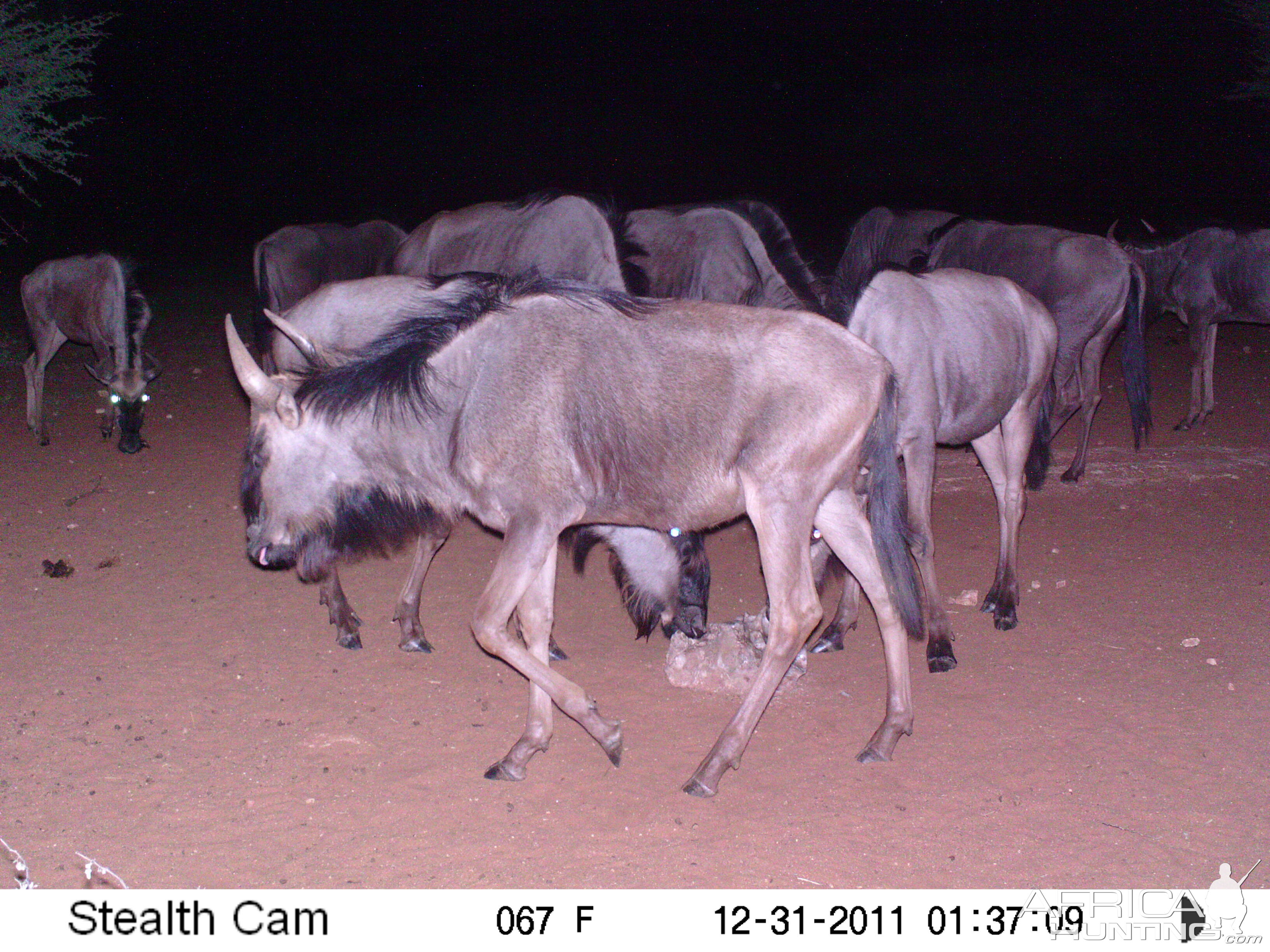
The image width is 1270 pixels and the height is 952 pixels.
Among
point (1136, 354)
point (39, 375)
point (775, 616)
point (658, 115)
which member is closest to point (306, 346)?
point (775, 616)

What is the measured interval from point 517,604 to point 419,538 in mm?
1093

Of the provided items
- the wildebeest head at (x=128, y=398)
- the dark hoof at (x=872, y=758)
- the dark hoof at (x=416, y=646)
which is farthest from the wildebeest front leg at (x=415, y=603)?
the wildebeest head at (x=128, y=398)

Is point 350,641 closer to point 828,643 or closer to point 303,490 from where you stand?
point 303,490

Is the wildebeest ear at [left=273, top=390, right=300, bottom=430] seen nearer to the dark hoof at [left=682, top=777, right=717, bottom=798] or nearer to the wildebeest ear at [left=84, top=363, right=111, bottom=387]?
the dark hoof at [left=682, top=777, right=717, bottom=798]

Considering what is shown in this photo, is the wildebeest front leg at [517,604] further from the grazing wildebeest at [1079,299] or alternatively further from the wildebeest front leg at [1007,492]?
the grazing wildebeest at [1079,299]

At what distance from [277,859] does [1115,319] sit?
7.98 meters

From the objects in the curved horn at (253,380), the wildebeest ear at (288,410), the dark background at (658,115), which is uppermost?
the curved horn at (253,380)

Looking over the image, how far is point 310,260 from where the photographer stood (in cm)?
855

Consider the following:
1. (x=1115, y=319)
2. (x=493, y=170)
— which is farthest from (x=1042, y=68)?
(x=1115, y=319)

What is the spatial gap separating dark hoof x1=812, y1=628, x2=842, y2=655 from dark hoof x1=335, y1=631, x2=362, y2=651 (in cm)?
246

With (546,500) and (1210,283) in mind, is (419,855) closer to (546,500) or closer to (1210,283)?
(546,500)

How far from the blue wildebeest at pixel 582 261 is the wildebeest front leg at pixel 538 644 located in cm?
86

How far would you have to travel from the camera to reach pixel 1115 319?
29.6 ft

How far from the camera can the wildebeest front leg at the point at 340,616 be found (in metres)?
5.70
